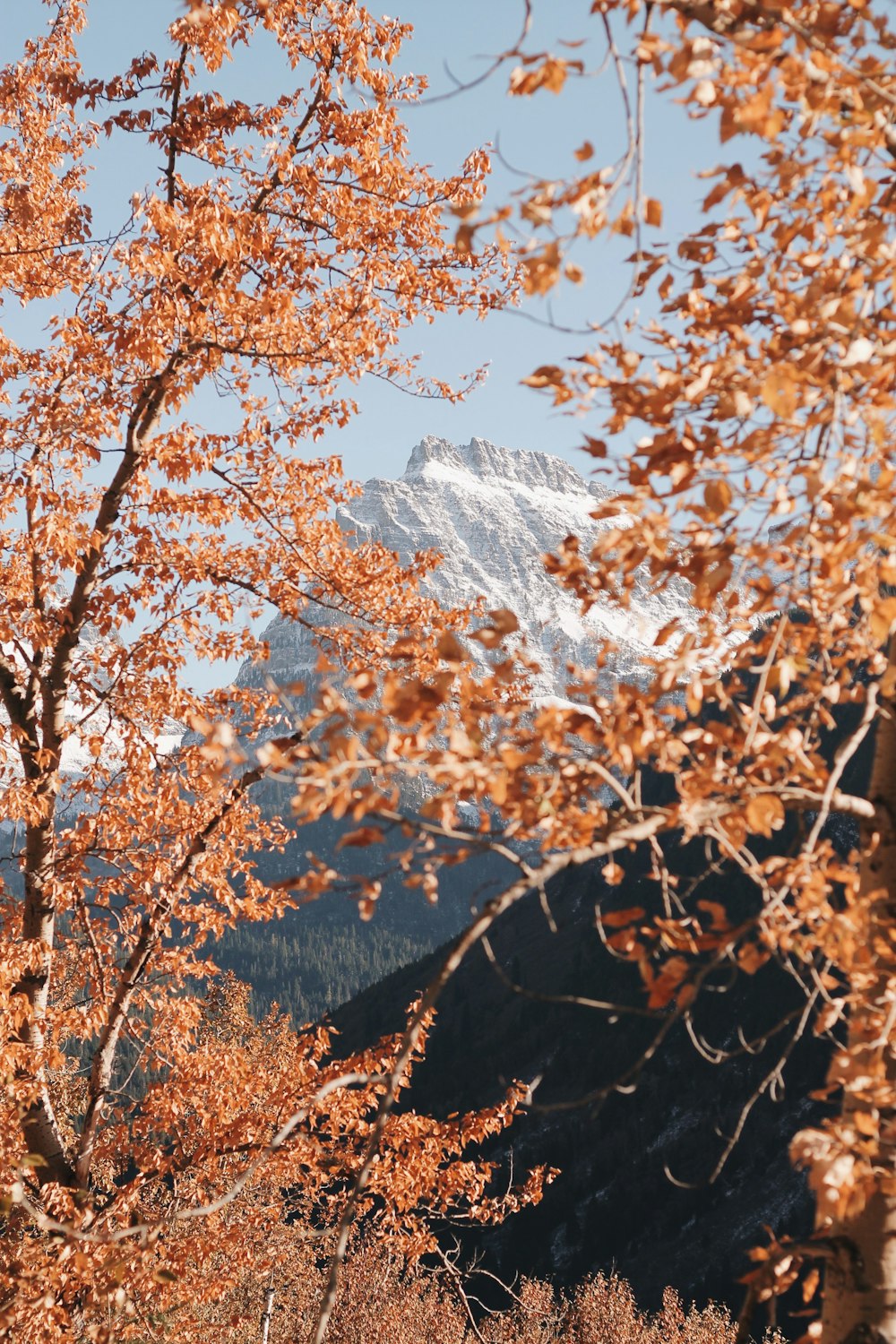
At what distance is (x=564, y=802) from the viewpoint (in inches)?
109

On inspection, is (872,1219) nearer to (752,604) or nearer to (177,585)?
(752,604)

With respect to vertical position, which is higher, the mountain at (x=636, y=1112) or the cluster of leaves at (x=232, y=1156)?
the cluster of leaves at (x=232, y=1156)

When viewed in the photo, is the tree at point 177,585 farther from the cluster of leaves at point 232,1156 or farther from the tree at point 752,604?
the tree at point 752,604

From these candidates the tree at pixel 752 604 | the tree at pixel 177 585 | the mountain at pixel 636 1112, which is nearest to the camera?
the tree at pixel 752 604

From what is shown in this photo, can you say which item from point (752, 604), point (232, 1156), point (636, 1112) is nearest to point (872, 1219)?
point (752, 604)

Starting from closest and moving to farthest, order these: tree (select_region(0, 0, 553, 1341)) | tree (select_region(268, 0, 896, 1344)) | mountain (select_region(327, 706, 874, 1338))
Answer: tree (select_region(268, 0, 896, 1344)) < tree (select_region(0, 0, 553, 1341)) < mountain (select_region(327, 706, 874, 1338))

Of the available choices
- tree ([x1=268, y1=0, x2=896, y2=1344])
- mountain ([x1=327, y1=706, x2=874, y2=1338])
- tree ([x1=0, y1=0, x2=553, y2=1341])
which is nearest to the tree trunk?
tree ([x1=268, y1=0, x2=896, y2=1344])

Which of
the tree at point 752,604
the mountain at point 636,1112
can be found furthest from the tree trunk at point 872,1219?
the mountain at point 636,1112

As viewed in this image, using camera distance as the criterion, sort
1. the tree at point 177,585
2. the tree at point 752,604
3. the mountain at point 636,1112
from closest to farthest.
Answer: the tree at point 752,604
the tree at point 177,585
the mountain at point 636,1112

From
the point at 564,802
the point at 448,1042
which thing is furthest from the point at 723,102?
the point at 448,1042

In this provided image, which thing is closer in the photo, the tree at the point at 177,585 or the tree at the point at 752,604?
the tree at the point at 752,604

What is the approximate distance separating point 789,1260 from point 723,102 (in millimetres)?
3345

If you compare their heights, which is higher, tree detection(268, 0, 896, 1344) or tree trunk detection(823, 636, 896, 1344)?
tree detection(268, 0, 896, 1344)

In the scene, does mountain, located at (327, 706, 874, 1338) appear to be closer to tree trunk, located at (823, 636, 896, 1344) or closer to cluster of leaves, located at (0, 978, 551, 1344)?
cluster of leaves, located at (0, 978, 551, 1344)
